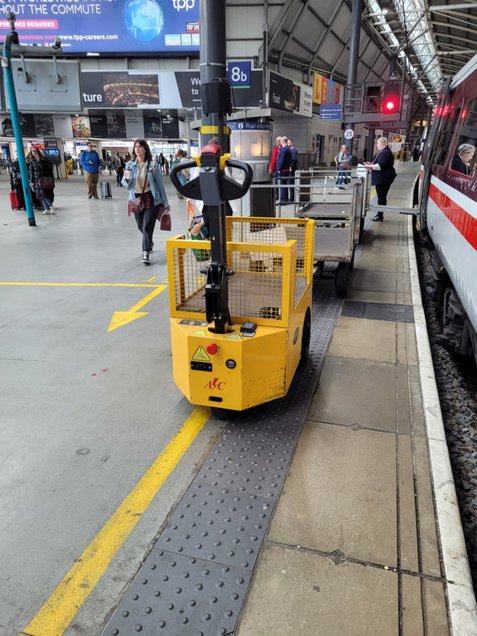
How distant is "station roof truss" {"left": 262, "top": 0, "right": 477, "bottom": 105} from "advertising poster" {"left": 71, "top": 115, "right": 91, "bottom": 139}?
13.6 metres

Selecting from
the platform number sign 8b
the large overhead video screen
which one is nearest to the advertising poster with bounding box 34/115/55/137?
the large overhead video screen

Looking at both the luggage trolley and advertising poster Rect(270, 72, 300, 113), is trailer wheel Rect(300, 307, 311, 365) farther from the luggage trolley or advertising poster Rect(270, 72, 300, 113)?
advertising poster Rect(270, 72, 300, 113)

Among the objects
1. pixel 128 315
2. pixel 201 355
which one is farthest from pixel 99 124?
pixel 201 355

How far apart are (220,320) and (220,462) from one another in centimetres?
96

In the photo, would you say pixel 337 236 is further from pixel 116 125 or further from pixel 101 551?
pixel 116 125

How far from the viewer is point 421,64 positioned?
152 ft

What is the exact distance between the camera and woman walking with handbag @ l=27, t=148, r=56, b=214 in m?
13.8

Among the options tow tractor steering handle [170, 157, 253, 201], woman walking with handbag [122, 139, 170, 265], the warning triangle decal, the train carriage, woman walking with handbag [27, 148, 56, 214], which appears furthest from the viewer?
woman walking with handbag [27, 148, 56, 214]

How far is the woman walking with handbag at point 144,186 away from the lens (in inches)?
304

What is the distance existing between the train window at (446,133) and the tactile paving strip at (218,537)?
4916 mm

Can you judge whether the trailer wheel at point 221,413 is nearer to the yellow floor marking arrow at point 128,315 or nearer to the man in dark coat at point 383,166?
the yellow floor marking arrow at point 128,315

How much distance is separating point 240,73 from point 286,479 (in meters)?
Result: 21.5

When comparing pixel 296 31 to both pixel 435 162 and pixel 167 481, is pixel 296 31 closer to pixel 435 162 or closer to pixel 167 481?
pixel 435 162

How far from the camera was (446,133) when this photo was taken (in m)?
7.19
